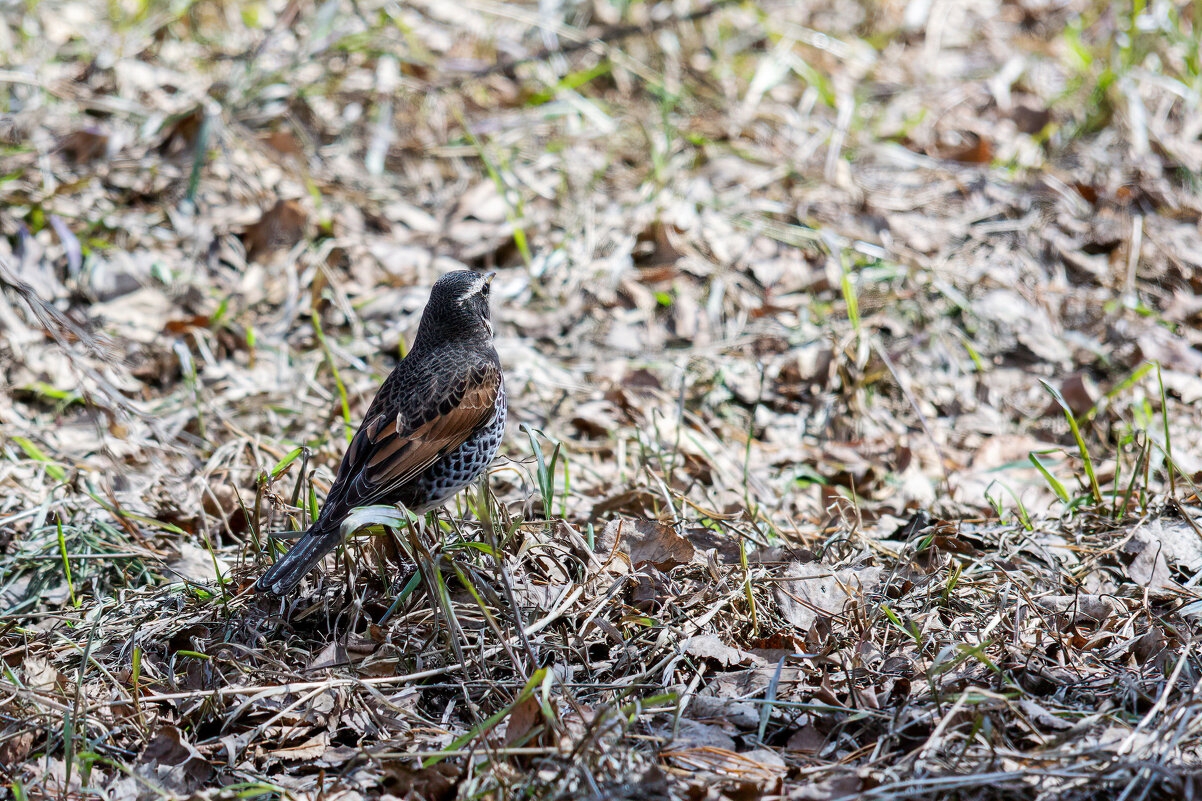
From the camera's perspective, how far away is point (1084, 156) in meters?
7.00

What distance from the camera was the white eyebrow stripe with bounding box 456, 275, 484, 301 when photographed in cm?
409

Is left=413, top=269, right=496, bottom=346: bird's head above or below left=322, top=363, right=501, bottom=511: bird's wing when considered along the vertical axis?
above

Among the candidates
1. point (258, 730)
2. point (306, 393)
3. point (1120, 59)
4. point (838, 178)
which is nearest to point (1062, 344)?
point (838, 178)

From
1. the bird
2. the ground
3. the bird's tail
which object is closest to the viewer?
the ground

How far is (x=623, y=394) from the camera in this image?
205 inches

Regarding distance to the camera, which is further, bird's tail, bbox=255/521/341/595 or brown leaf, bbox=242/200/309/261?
brown leaf, bbox=242/200/309/261

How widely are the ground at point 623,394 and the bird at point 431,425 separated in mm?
176

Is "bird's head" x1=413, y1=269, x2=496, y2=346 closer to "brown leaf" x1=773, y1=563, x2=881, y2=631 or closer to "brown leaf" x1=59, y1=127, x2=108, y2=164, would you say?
"brown leaf" x1=773, y1=563, x2=881, y2=631

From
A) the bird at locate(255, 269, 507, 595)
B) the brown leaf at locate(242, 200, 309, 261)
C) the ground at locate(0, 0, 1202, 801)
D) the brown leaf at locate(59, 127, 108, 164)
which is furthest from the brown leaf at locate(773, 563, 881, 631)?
the brown leaf at locate(59, 127, 108, 164)

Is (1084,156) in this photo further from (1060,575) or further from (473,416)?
(473,416)

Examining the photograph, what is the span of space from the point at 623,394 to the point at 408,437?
1.73 metres

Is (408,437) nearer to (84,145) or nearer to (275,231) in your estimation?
(275,231)

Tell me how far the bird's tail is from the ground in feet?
0.63

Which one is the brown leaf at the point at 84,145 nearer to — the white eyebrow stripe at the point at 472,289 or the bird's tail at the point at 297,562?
the white eyebrow stripe at the point at 472,289
